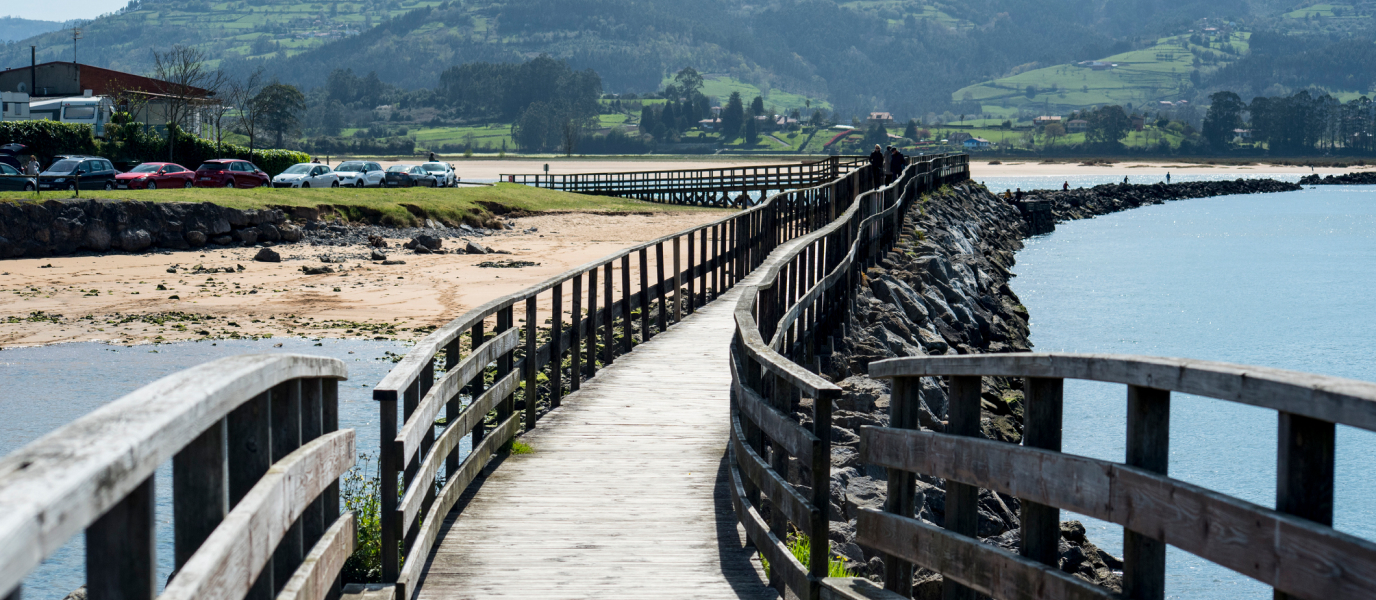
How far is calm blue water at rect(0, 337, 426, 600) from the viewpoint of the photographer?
11598 millimetres

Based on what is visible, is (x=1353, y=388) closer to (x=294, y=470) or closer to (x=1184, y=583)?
(x=294, y=470)

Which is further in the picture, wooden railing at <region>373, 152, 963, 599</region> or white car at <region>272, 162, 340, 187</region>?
white car at <region>272, 162, 340, 187</region>

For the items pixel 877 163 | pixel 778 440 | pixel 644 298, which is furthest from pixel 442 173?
pixel 778 440

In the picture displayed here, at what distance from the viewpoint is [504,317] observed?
27.0 feet

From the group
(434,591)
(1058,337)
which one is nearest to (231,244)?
(1058,337)

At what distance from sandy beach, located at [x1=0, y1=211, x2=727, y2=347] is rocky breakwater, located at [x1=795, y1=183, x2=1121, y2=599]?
7.63 meters

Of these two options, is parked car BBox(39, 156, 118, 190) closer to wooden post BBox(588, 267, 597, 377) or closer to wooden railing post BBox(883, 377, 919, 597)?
wooden post BBox(588, 267, 597, 377)

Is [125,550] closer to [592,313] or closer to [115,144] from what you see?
[592,313]

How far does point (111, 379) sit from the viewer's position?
1628 cm

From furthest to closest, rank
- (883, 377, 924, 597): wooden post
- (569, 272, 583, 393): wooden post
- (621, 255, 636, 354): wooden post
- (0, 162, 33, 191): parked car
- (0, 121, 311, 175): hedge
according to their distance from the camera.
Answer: (0, 121, 311, 175): hedge
(0, 162, 33, 191): parked car
(621, 255, 636, 354): wooden post
(569, 272, 583, 393): wooden post
(883, 377, 924, 597): wooden post

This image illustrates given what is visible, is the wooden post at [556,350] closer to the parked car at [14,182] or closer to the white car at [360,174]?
the parked car at [14,182]

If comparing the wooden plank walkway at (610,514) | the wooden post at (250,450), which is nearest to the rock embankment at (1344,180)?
the wooden plank walkway at (610,514)

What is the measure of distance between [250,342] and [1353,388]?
18.5 metres

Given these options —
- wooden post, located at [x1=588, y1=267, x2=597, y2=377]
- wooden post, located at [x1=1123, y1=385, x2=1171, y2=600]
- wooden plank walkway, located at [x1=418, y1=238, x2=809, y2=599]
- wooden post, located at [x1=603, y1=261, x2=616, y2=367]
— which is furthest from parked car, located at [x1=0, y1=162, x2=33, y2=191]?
wooden post, located at [x1=1123, y1=385, x2=1171, y2=600]
